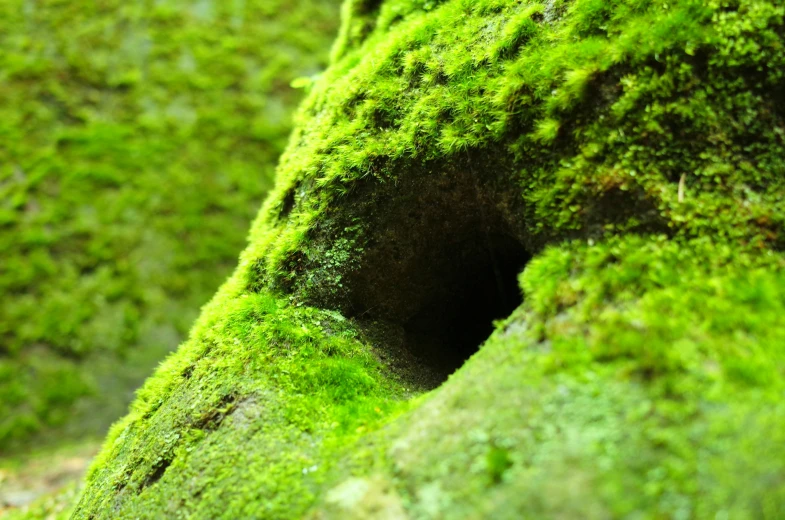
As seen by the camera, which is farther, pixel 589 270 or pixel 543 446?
pixel 589 270

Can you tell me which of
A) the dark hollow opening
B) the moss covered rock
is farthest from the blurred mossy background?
the dark hollow opening

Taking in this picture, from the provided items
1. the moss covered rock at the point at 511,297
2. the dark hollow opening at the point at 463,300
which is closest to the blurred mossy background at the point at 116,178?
the moss covered rock at the point at 511,297

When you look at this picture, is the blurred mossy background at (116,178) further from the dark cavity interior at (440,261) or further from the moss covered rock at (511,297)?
the dark cavity interior at (440,261)

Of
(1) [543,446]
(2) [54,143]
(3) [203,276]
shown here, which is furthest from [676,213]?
(2) [54,143]

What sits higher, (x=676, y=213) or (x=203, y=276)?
(x=203, y=276)

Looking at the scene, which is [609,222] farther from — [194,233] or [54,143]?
[54,143]

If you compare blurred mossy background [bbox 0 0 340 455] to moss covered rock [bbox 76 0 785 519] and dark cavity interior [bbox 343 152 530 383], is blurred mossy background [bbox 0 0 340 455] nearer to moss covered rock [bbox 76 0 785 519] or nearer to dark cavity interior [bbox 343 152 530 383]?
moss covered rock [bbox 76 0 785 519]

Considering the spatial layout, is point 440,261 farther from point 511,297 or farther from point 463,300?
point 511,297

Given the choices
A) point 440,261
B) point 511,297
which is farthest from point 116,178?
point 511,297
